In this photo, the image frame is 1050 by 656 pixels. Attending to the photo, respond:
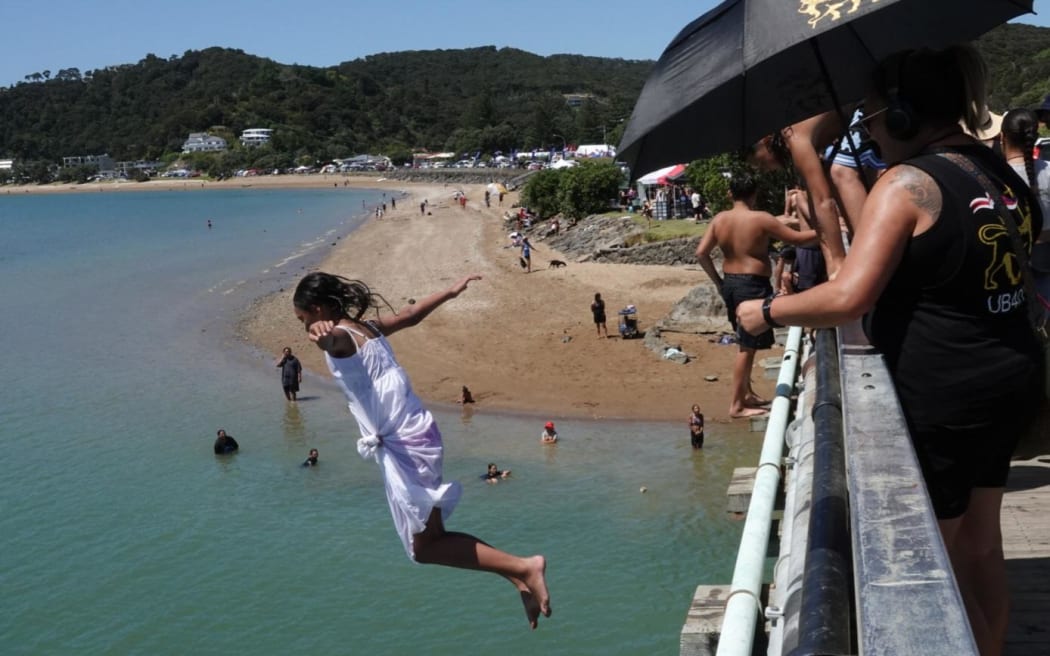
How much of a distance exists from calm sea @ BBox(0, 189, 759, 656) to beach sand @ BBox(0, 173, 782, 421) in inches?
40.7

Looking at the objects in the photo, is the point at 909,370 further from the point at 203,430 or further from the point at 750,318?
the point at 203,430

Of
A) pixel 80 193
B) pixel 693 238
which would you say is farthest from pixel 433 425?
pixel 80 193

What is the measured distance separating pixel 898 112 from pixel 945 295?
1.77ft

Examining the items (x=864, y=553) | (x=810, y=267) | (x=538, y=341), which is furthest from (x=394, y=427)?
(x=538, y=341)

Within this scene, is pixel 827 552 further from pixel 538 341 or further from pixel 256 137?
pixel 256 137

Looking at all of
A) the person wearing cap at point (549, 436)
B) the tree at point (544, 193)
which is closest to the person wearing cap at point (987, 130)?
the person wearing cap at point (549, 436)

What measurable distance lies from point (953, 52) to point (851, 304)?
2.79ft

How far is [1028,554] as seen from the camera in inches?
178

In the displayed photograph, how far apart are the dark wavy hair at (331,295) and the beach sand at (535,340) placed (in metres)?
15.9

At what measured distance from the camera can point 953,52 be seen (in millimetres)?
2969

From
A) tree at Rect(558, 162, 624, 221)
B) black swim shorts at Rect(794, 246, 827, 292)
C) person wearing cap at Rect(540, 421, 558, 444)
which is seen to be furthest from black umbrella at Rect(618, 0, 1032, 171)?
tree at Rect(558, 162, 624, 221)

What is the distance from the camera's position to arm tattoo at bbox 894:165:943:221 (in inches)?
106

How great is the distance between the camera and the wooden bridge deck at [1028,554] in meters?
3.78

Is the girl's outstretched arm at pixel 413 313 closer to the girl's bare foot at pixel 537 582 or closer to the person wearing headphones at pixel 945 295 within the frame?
the girl's bare foot at pixel 537 582
